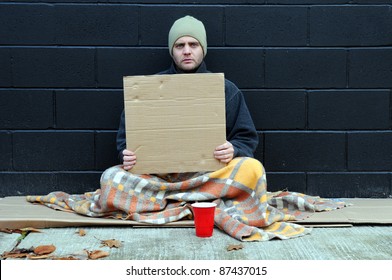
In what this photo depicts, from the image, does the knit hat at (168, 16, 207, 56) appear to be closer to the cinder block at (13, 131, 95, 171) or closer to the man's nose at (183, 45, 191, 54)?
the man's nose at (183, 45, 191, 54)

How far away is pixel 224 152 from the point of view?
3293 mm

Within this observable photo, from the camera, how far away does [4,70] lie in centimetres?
399

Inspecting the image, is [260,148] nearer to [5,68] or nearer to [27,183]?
[27,183]

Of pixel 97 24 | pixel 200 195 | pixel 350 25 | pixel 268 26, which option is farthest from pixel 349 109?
pixel 97 24

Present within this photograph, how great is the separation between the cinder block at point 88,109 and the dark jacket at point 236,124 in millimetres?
358

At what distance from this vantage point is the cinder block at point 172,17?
3.97m

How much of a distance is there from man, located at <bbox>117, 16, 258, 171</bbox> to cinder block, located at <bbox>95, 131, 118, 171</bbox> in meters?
0.39

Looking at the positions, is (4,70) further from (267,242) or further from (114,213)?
(267,242)

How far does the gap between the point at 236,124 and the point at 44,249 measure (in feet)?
4.52

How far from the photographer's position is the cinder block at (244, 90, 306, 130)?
4023 millimetres

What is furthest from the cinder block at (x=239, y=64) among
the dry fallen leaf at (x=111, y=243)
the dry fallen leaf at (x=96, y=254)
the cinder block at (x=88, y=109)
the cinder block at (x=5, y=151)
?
the dry fallen leaf at (x=96, y=254)
